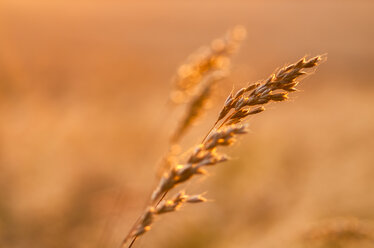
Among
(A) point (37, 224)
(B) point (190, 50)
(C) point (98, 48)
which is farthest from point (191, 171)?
(B) point (190, 50)

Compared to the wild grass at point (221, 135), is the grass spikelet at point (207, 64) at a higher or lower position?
higher

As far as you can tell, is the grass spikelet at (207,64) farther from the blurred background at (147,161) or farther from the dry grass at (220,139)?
the dry grass at (220,139)

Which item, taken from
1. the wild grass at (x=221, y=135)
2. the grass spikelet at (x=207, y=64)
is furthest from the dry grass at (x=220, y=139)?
the grass spikelet at (x=207, y=64)

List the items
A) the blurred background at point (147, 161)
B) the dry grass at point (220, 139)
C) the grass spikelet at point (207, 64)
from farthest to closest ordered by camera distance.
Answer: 1. the blurred background at point (147, 161)
2. the grass spikelet at point (207, 64)
3. the dry grass at point (220, 139)

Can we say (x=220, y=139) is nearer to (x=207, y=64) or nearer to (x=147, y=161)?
(x=207, y=64)

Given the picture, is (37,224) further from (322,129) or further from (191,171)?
(322,129)

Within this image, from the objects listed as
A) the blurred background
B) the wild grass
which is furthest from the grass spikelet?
the wild grass

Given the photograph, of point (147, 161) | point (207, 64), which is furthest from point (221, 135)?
point (147, 161)

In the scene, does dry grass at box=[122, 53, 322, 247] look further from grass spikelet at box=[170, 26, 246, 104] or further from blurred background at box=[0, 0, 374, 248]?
grass spikelet at box=[170, 26, 246, 104]

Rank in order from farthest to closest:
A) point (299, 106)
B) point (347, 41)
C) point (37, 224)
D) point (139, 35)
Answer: point (347, 41), point (139, 35), point (299, 106), point (37, 224)
